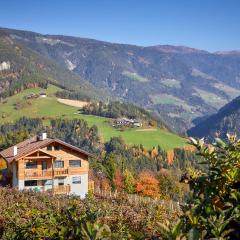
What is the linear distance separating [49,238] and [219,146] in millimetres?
7434

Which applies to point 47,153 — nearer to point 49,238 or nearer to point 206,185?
point 49,238

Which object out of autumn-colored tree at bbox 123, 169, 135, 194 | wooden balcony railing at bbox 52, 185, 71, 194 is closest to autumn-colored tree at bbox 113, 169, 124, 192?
autumn-colored tree at bbox 123, 169, 135, 194

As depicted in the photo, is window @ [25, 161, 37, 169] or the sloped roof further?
window @ [25, 161, 37, 169]

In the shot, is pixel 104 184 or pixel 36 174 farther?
pixel 104 184

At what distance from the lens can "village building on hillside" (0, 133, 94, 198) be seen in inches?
2237

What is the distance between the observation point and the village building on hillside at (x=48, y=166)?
56.8 m

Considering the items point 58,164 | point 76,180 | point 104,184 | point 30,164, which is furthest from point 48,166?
point 104,184

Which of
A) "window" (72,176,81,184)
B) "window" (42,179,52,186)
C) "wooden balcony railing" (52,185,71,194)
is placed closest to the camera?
"wooden balcony railing" (52,185,71,194)

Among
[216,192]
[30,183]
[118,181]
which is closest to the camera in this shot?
[216,192]

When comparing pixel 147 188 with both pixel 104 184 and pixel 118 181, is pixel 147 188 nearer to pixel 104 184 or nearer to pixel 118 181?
pixel 104 184

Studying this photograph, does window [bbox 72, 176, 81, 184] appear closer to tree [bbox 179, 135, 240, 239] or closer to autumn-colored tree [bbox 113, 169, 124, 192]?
autumn-colored tree [bbox 113, 169, 124, 192]

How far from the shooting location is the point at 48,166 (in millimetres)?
59250

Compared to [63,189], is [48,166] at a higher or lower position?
higher

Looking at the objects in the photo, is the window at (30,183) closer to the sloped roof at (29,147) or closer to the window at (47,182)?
the window at (47,182)
